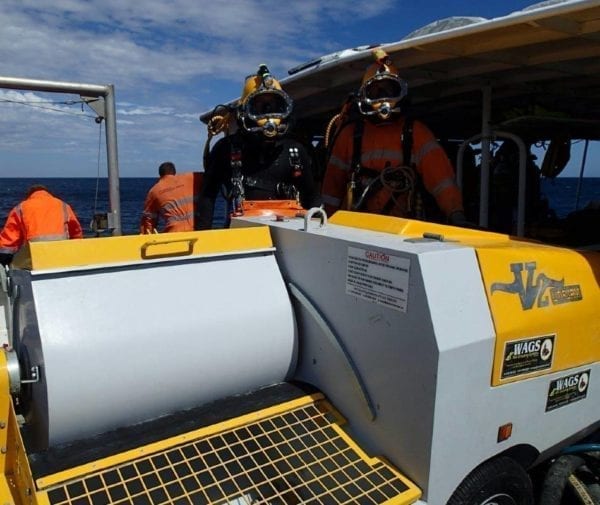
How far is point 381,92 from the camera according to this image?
3.63 metres

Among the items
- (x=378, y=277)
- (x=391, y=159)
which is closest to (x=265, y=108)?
(x=391, y=159)

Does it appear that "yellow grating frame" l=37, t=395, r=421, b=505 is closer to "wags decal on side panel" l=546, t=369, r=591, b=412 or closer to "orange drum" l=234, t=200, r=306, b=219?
"wags decal on side panel" l=546, t=369, r=591, b=412

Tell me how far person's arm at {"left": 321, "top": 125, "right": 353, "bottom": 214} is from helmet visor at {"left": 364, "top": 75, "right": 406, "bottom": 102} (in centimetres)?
34

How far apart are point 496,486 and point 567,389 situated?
53cm

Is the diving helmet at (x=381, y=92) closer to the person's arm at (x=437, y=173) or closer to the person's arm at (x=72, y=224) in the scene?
the person's arm at (x=437, y=173)

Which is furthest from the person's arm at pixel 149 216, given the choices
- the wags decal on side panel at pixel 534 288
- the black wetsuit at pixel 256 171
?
the wags decal on side panel at pixel 534 288

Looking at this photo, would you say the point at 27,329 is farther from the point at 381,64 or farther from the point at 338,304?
the point at 381,64

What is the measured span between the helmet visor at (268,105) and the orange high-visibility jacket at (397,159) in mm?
495

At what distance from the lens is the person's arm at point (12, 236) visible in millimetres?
5643

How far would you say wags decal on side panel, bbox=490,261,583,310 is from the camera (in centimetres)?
206

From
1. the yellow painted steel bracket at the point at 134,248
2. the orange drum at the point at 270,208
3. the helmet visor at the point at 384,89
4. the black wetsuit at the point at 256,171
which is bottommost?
the yellow painted steel bracket at the point at 134,248

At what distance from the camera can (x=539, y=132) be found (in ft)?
20.5

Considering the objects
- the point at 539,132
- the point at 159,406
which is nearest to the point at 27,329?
the point at 159,406

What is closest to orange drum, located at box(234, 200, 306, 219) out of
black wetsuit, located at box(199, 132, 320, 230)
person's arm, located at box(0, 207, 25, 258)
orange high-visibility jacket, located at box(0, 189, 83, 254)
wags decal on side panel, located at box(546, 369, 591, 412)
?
black wetsuit, located at box(199, 132, 320, 230)
